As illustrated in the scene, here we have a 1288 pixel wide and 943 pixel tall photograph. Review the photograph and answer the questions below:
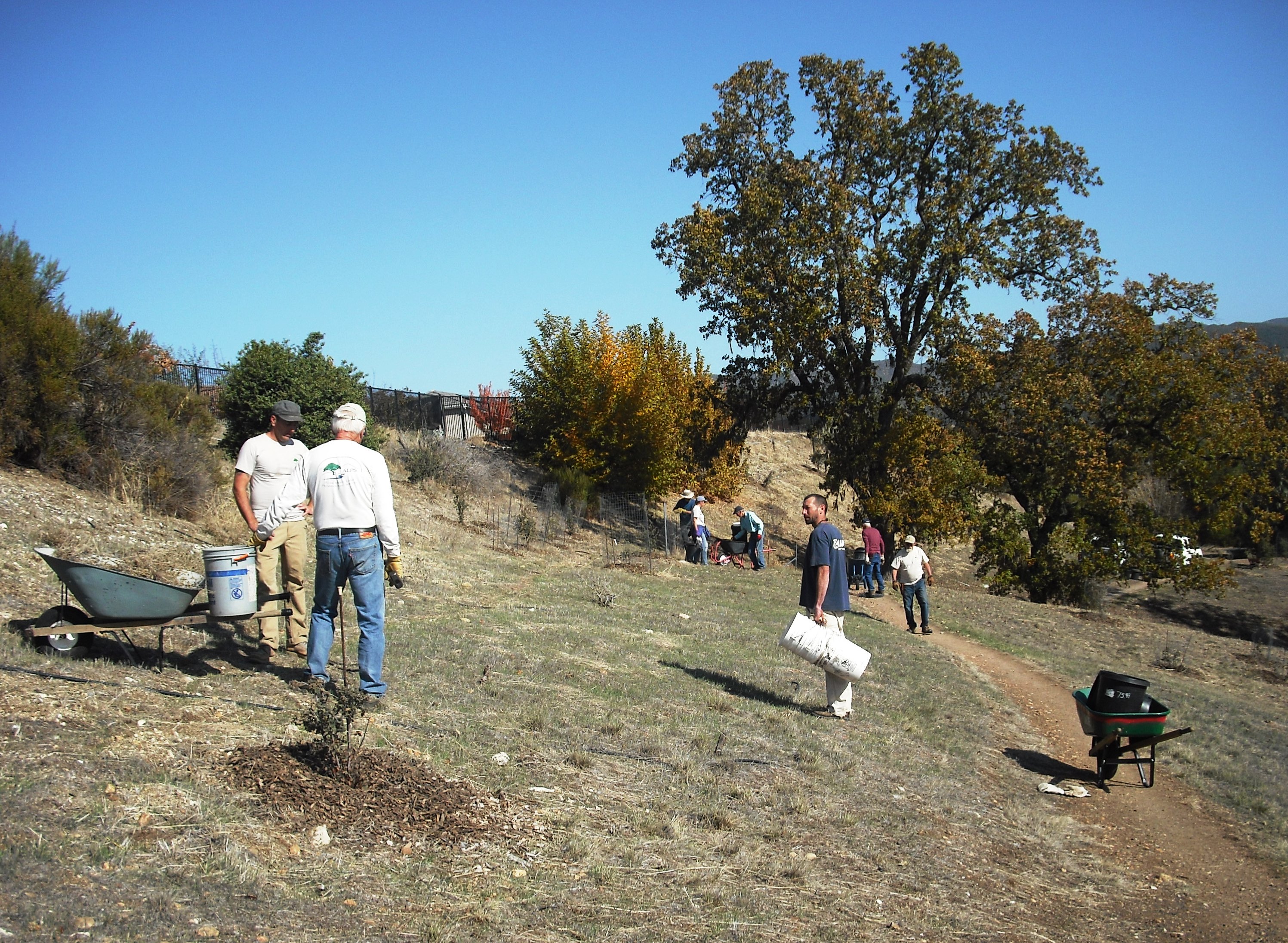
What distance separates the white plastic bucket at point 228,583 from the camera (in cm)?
664

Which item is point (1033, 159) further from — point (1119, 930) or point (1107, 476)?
point (1119, 930)

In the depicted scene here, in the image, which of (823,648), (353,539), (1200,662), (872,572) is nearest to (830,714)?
(823,648)

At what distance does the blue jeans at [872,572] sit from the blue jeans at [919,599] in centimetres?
444

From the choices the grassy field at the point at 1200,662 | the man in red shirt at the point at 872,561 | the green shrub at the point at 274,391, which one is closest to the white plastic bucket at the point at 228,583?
the grassy field at the point at 1200,662

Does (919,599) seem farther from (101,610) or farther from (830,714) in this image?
(101,610)

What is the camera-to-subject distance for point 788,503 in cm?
4309

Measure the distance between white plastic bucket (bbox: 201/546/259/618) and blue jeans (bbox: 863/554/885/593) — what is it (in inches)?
693

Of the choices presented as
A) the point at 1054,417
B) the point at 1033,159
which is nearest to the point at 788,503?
the point at 1054,417

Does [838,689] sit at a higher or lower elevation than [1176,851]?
higher

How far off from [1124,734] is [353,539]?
6991 millimetres

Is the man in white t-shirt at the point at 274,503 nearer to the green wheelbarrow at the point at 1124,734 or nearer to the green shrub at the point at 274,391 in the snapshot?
the green wheelbarrow at the point at 1124,734

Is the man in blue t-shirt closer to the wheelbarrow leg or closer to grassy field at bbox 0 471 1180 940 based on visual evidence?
grassy field at bbox 0 471 1180 940

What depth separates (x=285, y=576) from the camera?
7.64 m

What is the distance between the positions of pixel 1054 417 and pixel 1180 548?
215 inches
